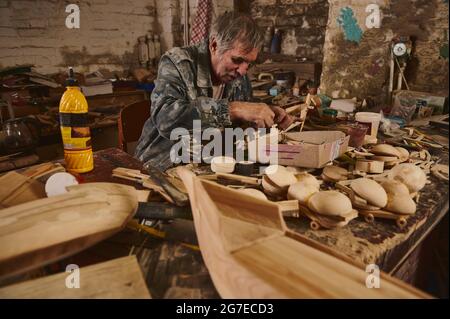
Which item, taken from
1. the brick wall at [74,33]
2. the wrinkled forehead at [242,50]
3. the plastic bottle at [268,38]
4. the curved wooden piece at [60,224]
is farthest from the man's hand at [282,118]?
the brick wall at [74,33]

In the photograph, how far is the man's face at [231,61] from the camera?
90.0 inches

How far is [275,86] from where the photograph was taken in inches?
179

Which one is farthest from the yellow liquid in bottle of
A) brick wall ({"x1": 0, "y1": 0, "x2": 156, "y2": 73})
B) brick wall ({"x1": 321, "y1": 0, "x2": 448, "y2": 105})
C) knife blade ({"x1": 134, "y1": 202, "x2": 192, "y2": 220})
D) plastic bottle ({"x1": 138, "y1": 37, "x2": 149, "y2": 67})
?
plastic bottle ({"x1": 138, "y1": 37, "x2": 149, "y2": 67})

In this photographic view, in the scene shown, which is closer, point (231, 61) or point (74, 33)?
point (231, 61)

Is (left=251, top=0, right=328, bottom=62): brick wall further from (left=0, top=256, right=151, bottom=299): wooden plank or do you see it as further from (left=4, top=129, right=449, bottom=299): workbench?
(left=0, top=256, right=151, bottom=299): wooden plank

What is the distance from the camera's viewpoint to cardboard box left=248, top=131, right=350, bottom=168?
64.4 inches

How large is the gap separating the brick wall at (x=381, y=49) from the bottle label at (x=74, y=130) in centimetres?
350

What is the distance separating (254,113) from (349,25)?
2691mm

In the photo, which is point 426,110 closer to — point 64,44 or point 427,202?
point 427,202

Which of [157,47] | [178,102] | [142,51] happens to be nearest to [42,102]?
[142,51]

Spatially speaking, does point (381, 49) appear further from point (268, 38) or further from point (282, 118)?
point (282, 118)

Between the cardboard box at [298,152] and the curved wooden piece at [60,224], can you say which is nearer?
the curved wooden piece at [60,224]

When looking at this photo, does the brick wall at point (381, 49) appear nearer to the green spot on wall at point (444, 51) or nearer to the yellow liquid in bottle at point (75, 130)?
the green spot on wall at point (444, 51)

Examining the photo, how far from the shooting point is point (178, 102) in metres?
2.15
